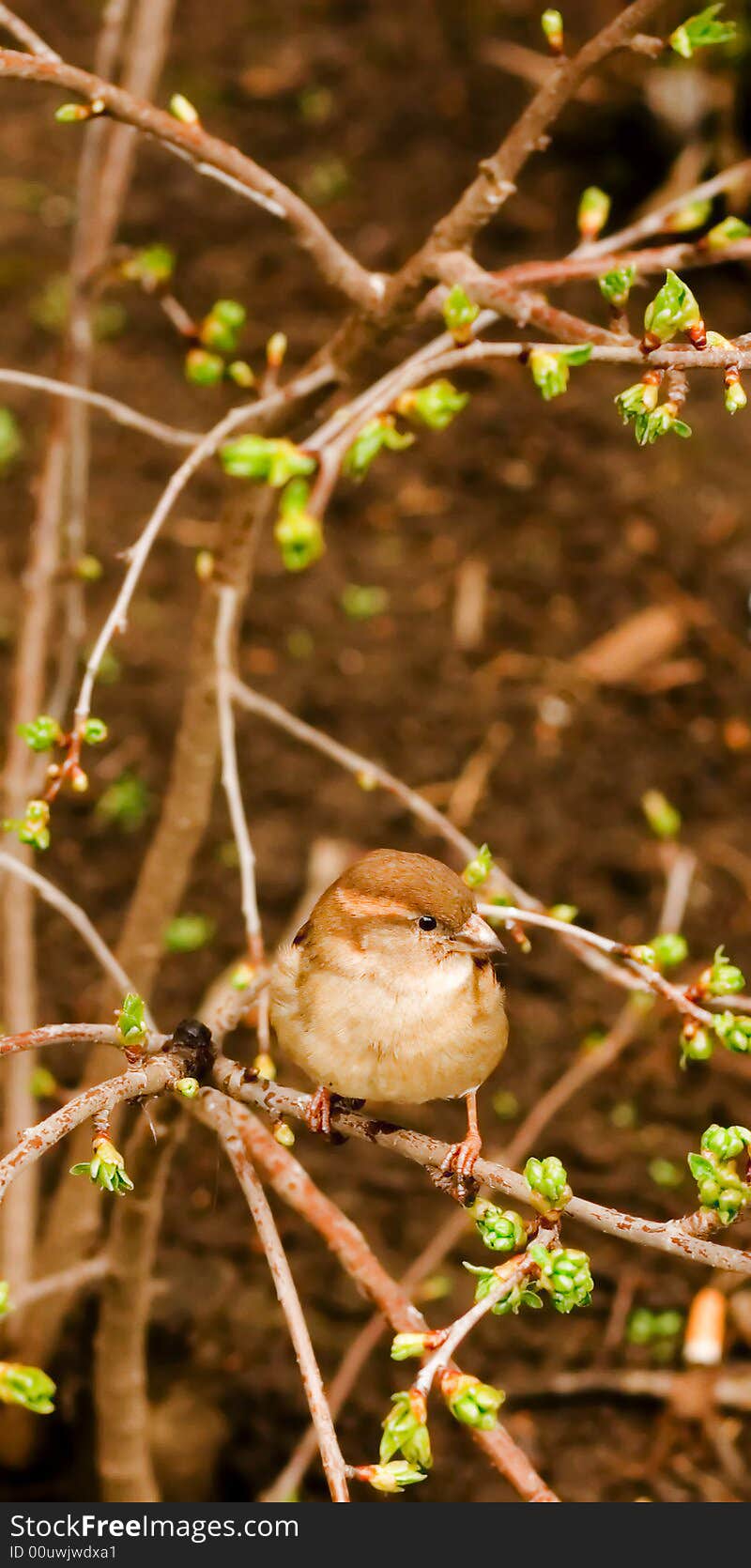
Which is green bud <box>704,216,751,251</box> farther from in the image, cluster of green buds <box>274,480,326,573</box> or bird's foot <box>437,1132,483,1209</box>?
bird's foot <box>437,1132,483,1209</box>

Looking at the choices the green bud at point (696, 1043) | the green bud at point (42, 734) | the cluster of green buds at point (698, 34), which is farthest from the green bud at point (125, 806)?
the cluster of green buds at point (698, 34)

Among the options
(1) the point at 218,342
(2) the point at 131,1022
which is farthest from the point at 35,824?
(1) the point at 218,342

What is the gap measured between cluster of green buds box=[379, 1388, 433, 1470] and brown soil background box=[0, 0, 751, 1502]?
147 centimetres

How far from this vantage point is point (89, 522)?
463 cm

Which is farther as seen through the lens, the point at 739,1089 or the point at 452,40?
the point at 452,40

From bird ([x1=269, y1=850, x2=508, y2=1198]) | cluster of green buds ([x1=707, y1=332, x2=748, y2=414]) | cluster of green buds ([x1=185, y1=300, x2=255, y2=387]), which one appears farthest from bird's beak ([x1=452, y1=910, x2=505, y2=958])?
cluster of green buds ([x1=185, y1=300, x2=255, y2=387])

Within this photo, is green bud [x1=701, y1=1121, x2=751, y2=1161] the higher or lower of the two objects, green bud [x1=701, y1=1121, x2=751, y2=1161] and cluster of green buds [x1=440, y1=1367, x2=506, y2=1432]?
the higher

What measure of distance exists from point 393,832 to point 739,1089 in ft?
4.06

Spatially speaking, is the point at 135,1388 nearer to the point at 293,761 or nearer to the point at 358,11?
the point at 293,761

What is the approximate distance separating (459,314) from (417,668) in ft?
9.22

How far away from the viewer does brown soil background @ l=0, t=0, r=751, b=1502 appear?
11.1ft

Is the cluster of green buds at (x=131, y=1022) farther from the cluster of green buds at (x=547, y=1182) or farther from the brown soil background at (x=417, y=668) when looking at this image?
the brown soil background at (x=417, y=668)

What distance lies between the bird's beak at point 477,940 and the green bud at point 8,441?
3154 millimetres

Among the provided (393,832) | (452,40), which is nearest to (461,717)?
(393,832)
